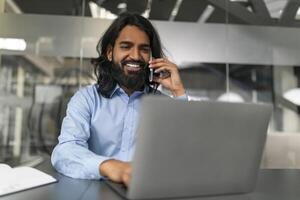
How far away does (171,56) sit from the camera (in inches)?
122

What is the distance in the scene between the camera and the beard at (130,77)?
4.47ft

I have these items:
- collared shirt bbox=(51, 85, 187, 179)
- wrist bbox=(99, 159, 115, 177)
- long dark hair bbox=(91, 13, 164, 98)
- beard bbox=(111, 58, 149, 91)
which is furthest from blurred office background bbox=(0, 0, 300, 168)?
wrist bbox=(99, 159, 115, 177)

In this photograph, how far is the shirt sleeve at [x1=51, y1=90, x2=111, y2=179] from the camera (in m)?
0.84

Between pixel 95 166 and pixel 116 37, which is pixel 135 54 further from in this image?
Result: pixel 95 166

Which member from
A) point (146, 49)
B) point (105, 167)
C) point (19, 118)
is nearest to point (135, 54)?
point (146, 49)

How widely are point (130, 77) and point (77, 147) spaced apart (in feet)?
1.65

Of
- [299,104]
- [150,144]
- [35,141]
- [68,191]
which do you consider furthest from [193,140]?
[299,104]

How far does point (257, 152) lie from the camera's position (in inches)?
26.4

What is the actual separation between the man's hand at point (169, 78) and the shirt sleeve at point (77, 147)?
0.35 metres

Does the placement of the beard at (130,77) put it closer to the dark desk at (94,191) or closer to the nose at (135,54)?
the nose at (135,54)

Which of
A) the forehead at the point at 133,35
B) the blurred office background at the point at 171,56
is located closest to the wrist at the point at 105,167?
the forehead at the point at 133,35

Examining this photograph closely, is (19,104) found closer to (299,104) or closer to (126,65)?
(126,65)

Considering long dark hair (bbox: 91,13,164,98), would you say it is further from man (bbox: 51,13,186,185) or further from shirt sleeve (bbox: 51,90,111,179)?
shirt sleeve (bbox: 51,90,111,179)

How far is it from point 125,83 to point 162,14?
2066 mm
